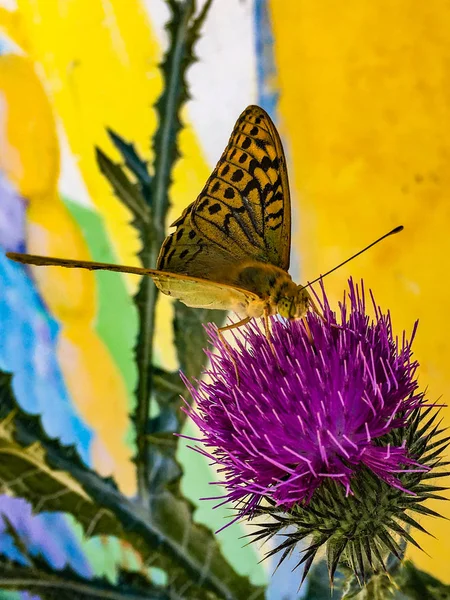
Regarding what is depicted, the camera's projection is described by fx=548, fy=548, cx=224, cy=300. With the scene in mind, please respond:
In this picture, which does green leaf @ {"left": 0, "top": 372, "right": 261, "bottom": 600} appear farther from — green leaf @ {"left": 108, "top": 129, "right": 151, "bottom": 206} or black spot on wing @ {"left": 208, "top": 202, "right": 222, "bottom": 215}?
black spot on wing @ {"left": 208, "top": 202, "right": 222, "bottom": 215}

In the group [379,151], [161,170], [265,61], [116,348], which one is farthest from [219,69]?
[116,348]

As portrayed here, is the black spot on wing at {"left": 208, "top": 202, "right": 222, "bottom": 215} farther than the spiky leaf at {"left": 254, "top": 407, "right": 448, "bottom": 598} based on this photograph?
Yes

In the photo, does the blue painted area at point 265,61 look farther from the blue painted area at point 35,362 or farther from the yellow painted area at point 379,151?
the blue painted area at point 35,362

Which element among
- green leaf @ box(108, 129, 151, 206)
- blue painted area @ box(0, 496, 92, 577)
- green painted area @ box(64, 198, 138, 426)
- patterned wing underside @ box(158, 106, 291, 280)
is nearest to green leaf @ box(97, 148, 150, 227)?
green leaf @ box(108, 129, 151, 206)

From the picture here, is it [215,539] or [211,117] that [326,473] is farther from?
[211,117]

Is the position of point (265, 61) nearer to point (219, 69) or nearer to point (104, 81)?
point (219, 69)
